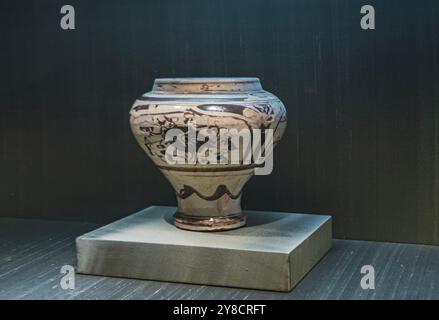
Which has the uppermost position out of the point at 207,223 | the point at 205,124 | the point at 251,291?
the point at 205,124

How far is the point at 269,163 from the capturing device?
233 centimetres

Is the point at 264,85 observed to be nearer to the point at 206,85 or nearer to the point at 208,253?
the point at 206,85

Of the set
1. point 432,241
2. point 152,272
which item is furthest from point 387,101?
point 152,272

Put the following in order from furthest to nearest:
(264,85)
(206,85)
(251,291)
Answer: (264,85), (206,85), (251,291)

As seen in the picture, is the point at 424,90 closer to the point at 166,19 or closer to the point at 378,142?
the point at 378,142

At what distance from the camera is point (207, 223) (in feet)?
6.87

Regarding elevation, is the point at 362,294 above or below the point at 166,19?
below

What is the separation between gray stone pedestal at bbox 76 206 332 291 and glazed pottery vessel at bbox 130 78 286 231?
0.07 meters

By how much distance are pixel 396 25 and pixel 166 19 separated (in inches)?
28.9

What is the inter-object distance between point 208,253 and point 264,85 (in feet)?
2.35

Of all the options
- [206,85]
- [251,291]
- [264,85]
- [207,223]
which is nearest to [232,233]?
[207,223]

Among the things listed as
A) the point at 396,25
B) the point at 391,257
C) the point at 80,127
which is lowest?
the point at 391,257

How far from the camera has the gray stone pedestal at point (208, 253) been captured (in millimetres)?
1881

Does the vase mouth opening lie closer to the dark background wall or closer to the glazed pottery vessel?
the glazed pottery vessel
